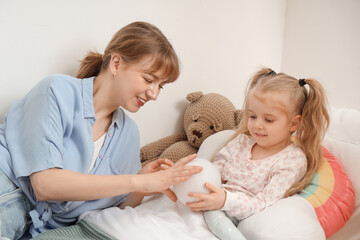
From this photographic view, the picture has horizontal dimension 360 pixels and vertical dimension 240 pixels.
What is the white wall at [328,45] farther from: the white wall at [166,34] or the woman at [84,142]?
the woman at [84,142]

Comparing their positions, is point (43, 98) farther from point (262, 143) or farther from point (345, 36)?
point (345, 36)

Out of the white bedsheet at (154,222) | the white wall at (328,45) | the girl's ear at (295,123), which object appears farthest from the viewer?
the white wall at (328,45)

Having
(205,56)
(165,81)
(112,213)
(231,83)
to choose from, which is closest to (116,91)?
(165,81)

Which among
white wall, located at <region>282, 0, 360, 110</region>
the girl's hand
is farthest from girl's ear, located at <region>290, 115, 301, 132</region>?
white wall, located at <region>282, 0, 360, 110</region>

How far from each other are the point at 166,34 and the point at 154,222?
3.18 feet

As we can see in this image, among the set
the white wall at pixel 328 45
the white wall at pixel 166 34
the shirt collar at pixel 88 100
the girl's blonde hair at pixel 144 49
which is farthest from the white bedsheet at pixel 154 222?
the white wall at pixel 328 45

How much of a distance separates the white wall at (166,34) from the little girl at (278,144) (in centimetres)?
58

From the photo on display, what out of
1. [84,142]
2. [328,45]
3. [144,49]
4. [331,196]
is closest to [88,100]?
[84,142]

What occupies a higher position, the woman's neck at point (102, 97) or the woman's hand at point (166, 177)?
the woman's neck at point (102, 97)

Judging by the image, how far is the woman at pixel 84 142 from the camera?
0.93 m

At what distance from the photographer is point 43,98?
3.20 feet

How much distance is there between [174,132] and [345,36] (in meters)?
1.14

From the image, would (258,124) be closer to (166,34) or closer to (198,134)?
(198,134)

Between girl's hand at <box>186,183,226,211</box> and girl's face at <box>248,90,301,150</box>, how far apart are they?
0.28 metres
